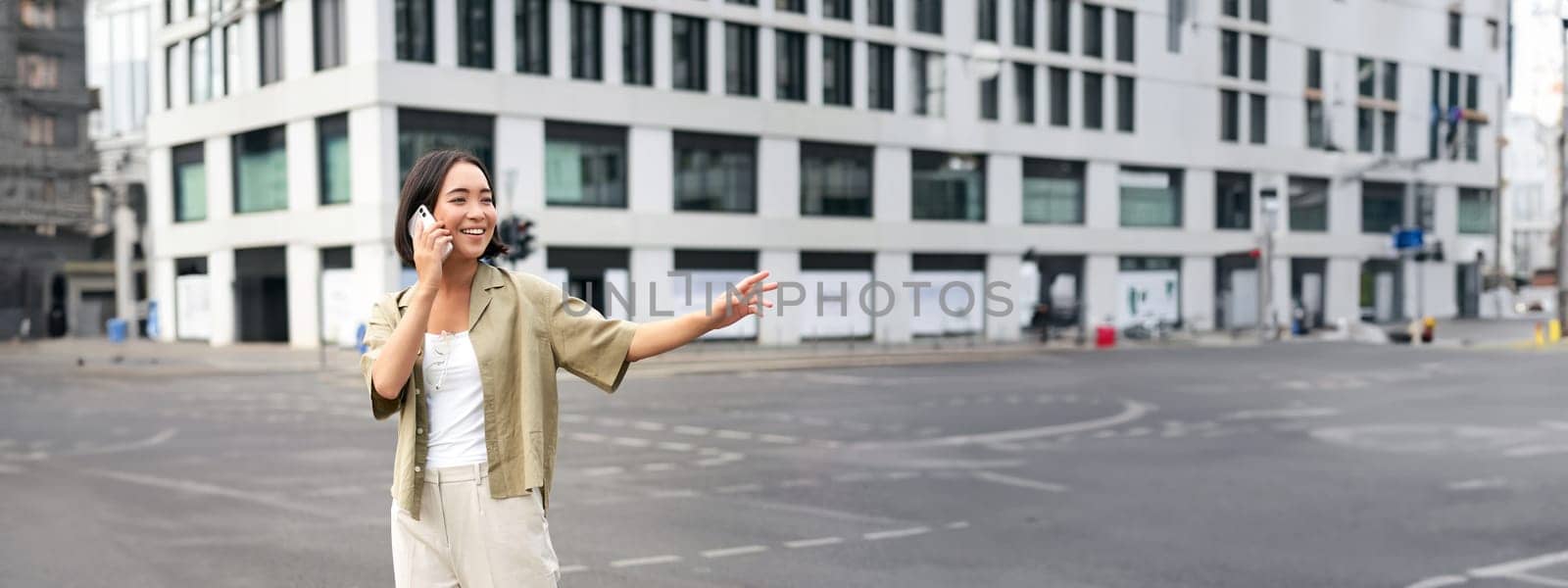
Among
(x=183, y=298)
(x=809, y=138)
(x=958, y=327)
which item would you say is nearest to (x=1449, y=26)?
(x=958, y=327)

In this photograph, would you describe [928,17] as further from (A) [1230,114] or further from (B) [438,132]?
(B) [438,132]

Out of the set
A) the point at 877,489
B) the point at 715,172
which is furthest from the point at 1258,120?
the point at 877,489

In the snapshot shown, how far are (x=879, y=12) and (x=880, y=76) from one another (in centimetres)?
211

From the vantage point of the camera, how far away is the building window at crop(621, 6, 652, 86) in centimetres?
3941

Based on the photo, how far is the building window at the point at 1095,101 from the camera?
50219 millimetres

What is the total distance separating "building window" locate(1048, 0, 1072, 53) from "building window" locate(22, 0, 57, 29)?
3893 cm

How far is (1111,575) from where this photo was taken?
766 centimetres

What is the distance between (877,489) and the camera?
11.1m

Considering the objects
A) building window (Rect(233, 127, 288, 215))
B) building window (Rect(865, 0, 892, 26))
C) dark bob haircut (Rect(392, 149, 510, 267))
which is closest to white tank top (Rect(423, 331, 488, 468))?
dark bob haircut (Rect(392, 149, 510, 267))

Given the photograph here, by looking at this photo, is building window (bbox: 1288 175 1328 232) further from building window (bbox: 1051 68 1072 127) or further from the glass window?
the glass window

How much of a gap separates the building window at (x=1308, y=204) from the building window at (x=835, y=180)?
73.2ft

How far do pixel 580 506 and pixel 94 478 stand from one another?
4.87 m

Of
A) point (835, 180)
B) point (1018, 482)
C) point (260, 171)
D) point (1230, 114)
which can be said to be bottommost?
point (1018, 482)

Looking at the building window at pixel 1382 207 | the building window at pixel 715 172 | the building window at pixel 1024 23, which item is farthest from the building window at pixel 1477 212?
the building window at pixel 715 172
